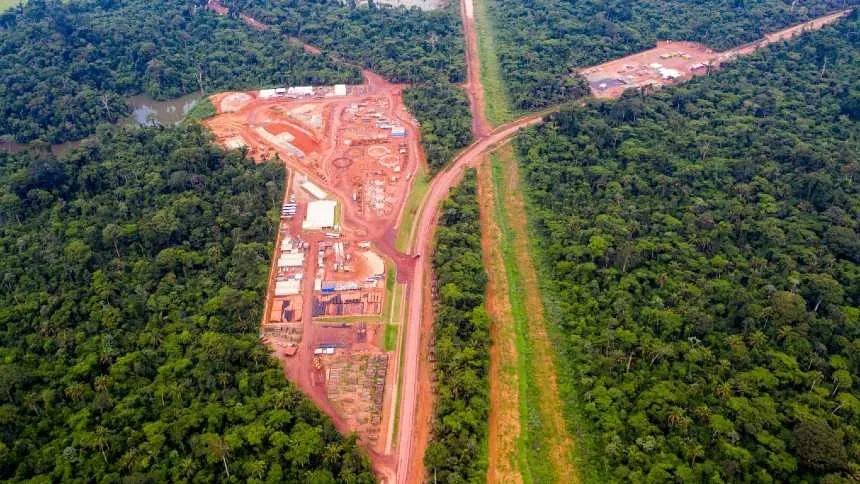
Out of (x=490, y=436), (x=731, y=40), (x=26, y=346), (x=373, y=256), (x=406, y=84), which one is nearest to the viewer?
(x=490, y=436)

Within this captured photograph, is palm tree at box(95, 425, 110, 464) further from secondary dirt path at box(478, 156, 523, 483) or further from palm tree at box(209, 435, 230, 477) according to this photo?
secondary dirt path at box(478, 156, 523, 483)

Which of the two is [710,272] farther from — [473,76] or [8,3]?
[8,3]

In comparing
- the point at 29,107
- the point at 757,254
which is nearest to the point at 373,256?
the point at 757,254

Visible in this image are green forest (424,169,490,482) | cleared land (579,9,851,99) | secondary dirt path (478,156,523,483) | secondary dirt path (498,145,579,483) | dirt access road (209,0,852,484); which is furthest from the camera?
cleared land (579,9,851,99)

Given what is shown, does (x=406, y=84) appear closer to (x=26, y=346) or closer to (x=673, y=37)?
(x=673, y=37)

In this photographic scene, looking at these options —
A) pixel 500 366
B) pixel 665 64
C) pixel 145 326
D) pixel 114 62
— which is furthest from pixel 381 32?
pixel 500 366

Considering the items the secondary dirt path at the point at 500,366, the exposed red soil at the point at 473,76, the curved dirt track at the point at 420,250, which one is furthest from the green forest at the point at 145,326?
the exposed red soil at the point at 473,76

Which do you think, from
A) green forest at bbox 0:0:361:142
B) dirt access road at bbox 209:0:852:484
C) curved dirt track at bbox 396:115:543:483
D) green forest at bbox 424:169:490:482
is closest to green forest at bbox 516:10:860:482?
curved dirt track at bbox 396:115:543:483
